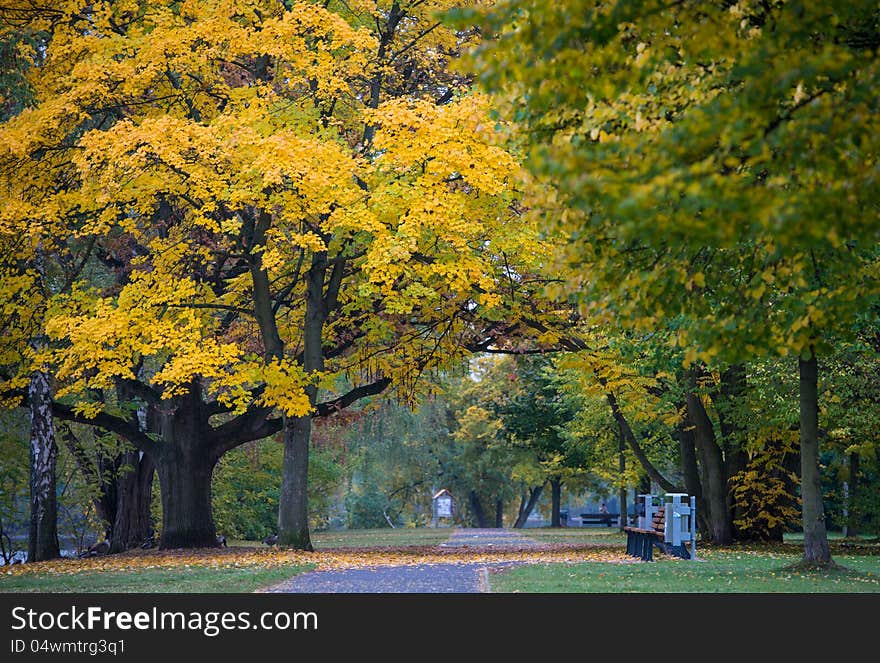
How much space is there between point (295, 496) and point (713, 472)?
10237 mm

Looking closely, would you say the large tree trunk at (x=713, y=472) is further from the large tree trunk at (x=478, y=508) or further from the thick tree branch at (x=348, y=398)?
the large tree trunk at (x=478, y=508)

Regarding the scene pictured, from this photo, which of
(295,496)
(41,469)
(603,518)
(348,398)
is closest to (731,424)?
(348,398)

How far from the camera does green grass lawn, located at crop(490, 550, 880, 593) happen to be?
13328 millimetres

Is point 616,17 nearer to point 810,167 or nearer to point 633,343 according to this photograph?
point 810,167

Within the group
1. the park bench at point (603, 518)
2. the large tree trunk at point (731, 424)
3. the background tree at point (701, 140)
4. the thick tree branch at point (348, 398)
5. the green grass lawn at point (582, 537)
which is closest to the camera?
the background tree at point (701, 140)

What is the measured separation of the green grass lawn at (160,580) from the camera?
13.7 metres

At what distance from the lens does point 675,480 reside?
172ft

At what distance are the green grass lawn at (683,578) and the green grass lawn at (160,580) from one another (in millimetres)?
3177

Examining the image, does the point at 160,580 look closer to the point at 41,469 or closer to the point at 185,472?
the point at 41,469

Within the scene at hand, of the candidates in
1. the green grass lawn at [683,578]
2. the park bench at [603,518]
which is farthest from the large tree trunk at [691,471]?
the park bench at [603,518]

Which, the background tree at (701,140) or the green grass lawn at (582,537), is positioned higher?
the background tree at (701,140)

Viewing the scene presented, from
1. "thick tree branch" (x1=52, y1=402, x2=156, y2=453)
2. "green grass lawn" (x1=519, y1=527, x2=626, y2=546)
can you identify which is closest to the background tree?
"thick tree branch" (x1=52, y1=402, x2=156, y2=453)

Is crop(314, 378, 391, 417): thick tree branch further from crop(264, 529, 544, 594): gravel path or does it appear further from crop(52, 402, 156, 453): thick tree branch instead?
crop(264, 529, 544, 594): gravel path
